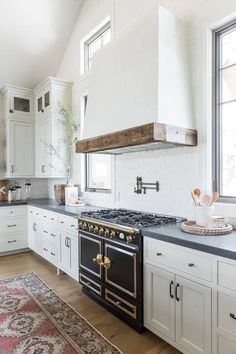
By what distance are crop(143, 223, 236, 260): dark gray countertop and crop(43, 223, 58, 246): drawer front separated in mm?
1864

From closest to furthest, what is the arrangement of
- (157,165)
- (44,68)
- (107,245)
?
(107,245) < (157,165) < (44,68)

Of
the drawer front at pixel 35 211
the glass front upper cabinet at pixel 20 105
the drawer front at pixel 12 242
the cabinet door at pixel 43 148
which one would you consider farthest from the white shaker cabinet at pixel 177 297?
the glass front upper cabinet at pixel 20 105

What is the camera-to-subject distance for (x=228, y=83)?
7.76 feet

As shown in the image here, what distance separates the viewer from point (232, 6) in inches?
84.8

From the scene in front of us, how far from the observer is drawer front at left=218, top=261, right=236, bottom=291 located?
1.51 meters

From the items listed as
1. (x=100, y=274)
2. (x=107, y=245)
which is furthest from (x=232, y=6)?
(x=100, y=274)

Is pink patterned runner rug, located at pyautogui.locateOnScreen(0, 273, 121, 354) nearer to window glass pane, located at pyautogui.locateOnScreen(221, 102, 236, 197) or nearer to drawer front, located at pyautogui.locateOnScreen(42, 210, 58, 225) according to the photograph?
drawer front, located at pyautogui.locateOnScreen(42, 210, 58, 225)

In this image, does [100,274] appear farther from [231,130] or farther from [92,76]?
[92,76]

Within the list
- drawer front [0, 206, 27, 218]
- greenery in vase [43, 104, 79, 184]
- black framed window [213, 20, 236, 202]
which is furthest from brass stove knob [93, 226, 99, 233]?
drawer front [0, 206, 27, 218]

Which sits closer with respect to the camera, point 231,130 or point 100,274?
point 231,130

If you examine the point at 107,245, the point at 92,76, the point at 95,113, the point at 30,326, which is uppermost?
the point at 92,76

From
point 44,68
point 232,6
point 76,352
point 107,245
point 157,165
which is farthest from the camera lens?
point 44,68

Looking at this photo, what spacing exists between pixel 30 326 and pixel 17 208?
97.5 inches

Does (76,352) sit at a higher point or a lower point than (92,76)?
lower
